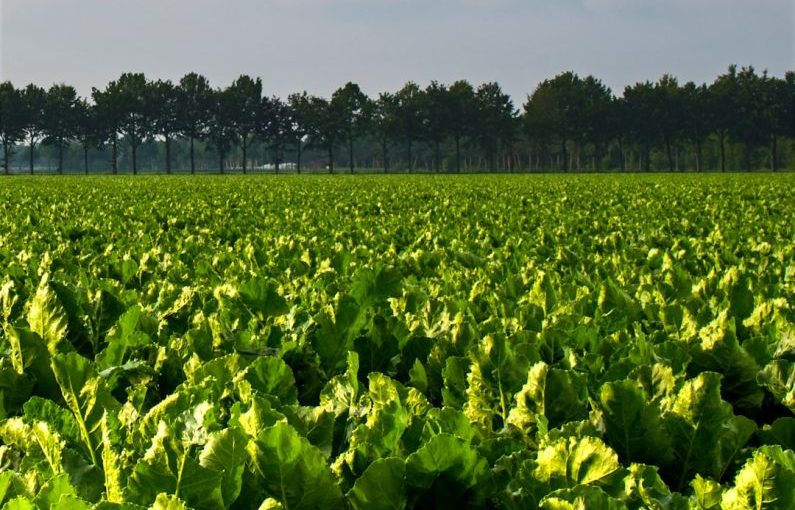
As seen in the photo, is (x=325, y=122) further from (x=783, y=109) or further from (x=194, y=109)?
(x=783, y=109)

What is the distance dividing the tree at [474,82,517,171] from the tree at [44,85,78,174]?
53.2 m

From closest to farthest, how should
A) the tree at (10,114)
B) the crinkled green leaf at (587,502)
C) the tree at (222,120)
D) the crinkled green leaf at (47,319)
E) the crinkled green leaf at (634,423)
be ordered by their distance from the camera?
the crinkled green leaf at (587,502), the crinkled green leaf at (634,423), the crinkled green leaf at (47,319), the tree at (10,114), the tree at (222,120)

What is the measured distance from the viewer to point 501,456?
4.95ft

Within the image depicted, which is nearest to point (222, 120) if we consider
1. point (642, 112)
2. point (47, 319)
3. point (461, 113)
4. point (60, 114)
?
point (60, 114)

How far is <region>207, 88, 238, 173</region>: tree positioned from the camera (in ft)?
357

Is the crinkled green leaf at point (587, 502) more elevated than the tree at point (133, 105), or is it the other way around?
the tree at point (133, 105)

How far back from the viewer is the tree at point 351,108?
108 meters

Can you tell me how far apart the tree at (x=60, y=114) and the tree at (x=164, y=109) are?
981 cm

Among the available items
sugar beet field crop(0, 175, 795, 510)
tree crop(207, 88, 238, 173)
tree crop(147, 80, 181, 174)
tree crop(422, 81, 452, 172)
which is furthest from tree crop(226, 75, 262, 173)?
sugar beet field crop(0, 175, 795, 510)

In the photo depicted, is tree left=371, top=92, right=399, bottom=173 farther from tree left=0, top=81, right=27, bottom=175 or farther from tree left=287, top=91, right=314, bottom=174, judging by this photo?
tree left=0, top=81, right=27, bottom=175

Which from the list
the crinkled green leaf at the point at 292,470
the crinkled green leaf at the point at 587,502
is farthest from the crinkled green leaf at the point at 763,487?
the crinkled green leaf at the point at 292,470

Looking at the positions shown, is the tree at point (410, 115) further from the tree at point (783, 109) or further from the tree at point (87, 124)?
the tree at point (783, 109)

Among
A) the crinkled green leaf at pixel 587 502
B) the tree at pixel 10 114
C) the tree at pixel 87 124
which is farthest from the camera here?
the tree at pixel 87 124

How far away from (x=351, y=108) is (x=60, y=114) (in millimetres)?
37753
